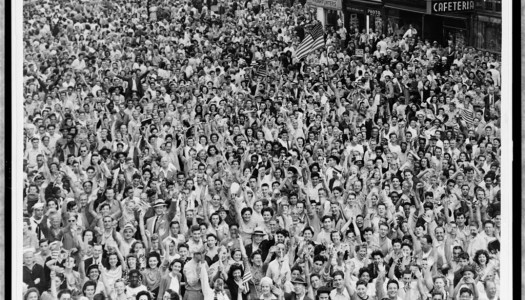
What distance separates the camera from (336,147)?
11.8ft

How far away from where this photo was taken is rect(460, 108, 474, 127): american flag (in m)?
3.59

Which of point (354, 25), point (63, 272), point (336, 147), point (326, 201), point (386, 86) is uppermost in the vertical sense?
point (354, 25)

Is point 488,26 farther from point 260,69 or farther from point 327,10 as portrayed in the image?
point 260,69

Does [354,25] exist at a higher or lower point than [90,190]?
higher

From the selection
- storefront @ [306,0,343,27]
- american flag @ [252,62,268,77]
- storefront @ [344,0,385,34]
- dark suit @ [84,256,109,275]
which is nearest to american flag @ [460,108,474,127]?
storefront @ [344,0,385,34]

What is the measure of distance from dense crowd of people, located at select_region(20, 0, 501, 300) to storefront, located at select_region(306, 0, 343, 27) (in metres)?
0.04

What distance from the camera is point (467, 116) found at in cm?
359

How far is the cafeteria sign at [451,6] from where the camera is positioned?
3576 millimetres

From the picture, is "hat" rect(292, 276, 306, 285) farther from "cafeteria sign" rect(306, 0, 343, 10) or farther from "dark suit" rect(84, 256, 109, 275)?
"cafeteria sign" rect(306, 0, 343, 10)

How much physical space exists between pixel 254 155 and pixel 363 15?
75 centimetres

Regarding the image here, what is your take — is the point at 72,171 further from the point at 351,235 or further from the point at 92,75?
the point at 351,235

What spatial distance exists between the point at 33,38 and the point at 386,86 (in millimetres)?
1475

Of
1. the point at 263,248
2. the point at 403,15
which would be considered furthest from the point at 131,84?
the point at 403,15

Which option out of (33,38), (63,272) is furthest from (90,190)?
(33,38)
